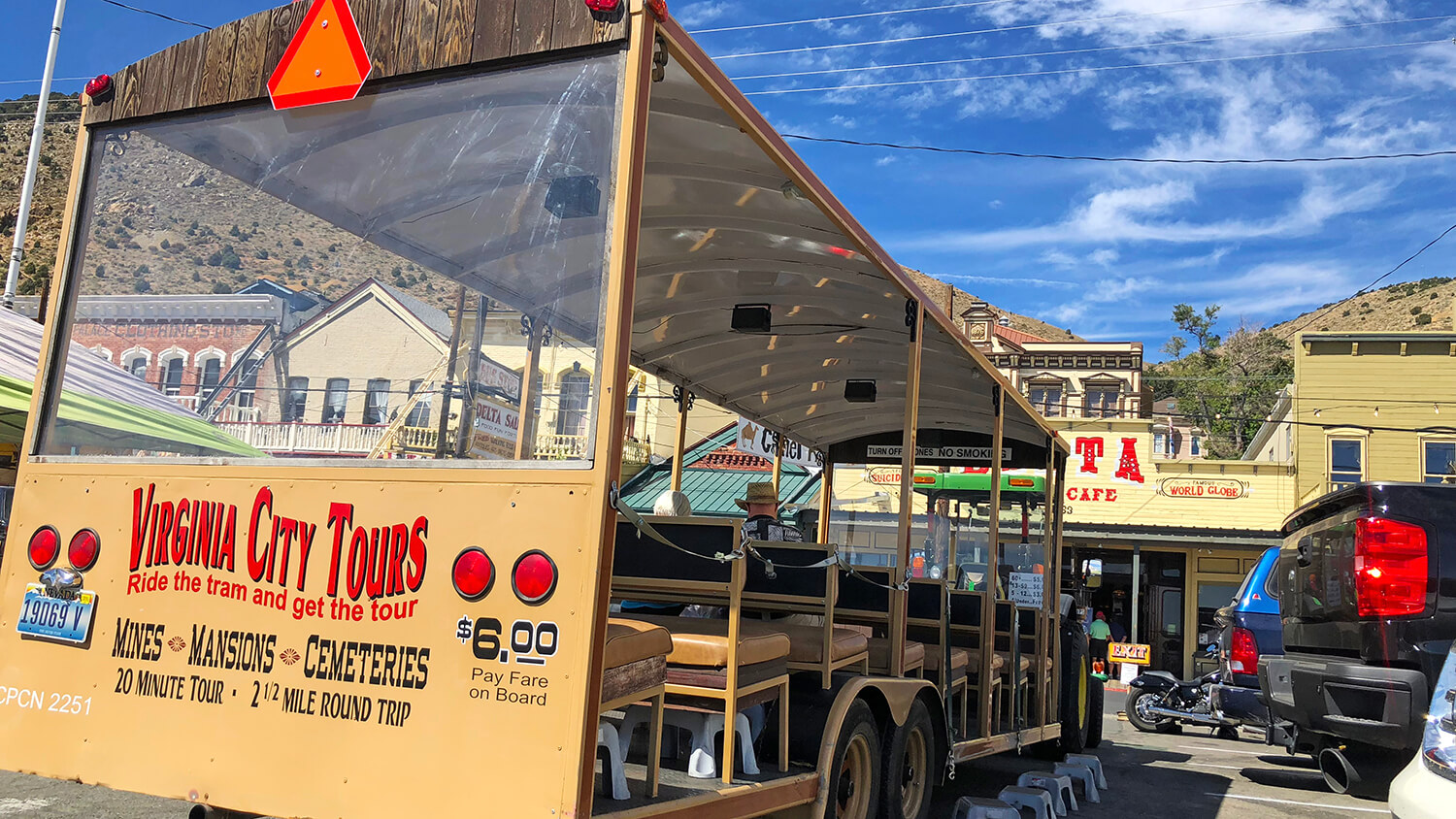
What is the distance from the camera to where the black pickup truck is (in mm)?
5219

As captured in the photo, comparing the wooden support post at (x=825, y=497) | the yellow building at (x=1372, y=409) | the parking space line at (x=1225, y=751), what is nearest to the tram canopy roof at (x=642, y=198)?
the wooden support post at (x=825, y=497)

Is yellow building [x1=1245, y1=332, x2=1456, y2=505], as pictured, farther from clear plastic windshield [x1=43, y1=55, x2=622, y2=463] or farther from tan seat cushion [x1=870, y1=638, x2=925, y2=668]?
clear plastic windshield [x1=43, y1=55, x2=622, y2=463]

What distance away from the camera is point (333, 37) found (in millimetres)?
3416

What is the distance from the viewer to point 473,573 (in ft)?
9.67

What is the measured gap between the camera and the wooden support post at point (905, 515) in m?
5.33

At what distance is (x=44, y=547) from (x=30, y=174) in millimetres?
12294

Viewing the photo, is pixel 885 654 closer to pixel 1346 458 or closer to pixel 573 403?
pixel 573 403

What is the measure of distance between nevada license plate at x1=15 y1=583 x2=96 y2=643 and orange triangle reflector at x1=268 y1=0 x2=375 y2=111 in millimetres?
1692

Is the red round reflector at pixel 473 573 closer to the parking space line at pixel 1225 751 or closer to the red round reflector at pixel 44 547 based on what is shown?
the red round reflector at pixel 44 547

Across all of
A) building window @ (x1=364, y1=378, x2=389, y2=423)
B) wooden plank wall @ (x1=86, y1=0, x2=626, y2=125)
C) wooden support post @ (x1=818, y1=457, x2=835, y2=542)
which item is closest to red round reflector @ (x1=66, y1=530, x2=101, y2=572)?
building window @ (x1=364, y1=378, x2=389, y2=423)

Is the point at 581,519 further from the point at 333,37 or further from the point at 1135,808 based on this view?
the point at 1135,808

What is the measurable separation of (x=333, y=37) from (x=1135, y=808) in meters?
6.77

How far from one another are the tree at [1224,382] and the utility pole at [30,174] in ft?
187

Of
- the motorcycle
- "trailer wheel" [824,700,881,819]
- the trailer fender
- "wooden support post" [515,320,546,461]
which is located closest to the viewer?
"wooden support post" [515,320,546,461]
